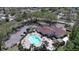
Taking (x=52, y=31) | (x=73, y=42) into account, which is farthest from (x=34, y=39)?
(x=73, y=42)

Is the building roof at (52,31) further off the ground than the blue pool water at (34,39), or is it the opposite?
the building roof at (52,31)

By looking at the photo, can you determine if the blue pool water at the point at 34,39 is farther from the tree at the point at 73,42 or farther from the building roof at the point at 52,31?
the tree at the point at 73,42

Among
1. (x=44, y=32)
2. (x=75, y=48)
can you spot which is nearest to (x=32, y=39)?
(x=44, y=32)

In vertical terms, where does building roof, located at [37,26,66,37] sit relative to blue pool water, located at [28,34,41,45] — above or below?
above

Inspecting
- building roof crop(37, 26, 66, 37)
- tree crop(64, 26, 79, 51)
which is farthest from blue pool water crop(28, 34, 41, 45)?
tree crop(64, 26, 79, 51)

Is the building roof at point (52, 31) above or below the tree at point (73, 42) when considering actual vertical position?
above

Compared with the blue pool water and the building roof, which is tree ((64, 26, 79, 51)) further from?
the blue pool water

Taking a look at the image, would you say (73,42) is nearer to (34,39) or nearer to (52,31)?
(52,31)

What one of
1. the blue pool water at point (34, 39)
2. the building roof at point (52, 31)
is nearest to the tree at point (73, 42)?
the building roof at point (52, 31)

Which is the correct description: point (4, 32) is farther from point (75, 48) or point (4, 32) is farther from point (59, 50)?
point (75, 48)
